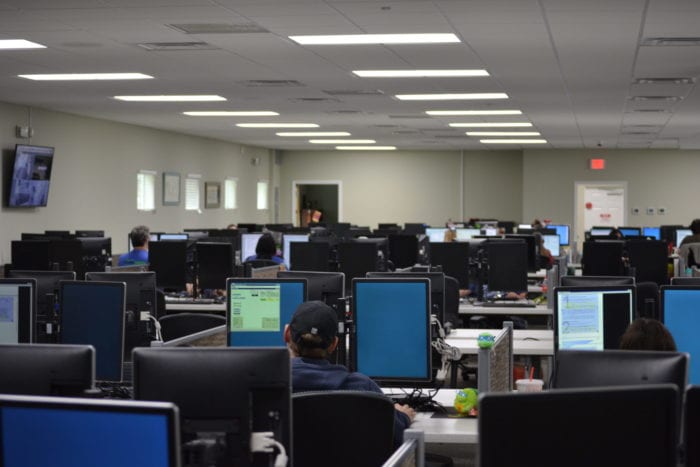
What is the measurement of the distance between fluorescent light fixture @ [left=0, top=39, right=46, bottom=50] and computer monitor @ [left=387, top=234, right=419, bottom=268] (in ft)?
16.1

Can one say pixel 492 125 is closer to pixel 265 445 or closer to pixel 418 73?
pixel 418 73

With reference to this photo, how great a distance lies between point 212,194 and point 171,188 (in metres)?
2.09

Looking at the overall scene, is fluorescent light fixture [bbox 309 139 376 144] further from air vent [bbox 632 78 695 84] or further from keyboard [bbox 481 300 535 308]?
keyboard [bbox 481 300 535 308]

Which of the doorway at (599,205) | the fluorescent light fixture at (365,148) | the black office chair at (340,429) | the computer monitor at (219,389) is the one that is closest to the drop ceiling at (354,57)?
the black office chair at (340,429)

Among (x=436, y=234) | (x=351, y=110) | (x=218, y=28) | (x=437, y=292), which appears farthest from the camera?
(x=436, y=234)

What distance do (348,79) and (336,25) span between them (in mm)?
3361

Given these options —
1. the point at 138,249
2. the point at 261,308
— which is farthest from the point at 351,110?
the point at 261,308

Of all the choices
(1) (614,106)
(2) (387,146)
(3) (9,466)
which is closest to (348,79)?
(1) (614,106)

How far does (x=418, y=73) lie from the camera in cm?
1077

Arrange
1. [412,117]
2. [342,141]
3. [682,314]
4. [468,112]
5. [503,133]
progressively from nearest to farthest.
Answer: [682,314] < [468,112] < [412,117] < [503,133] < [342,141]

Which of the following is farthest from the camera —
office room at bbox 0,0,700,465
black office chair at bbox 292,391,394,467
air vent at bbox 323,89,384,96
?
air vent at bbox 323,89,384,96

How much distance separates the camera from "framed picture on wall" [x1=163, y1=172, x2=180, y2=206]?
18.2 m

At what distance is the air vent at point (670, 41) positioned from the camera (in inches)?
335

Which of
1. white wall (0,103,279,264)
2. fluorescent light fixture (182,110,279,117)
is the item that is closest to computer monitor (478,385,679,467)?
white wall (0,103,279,264)
